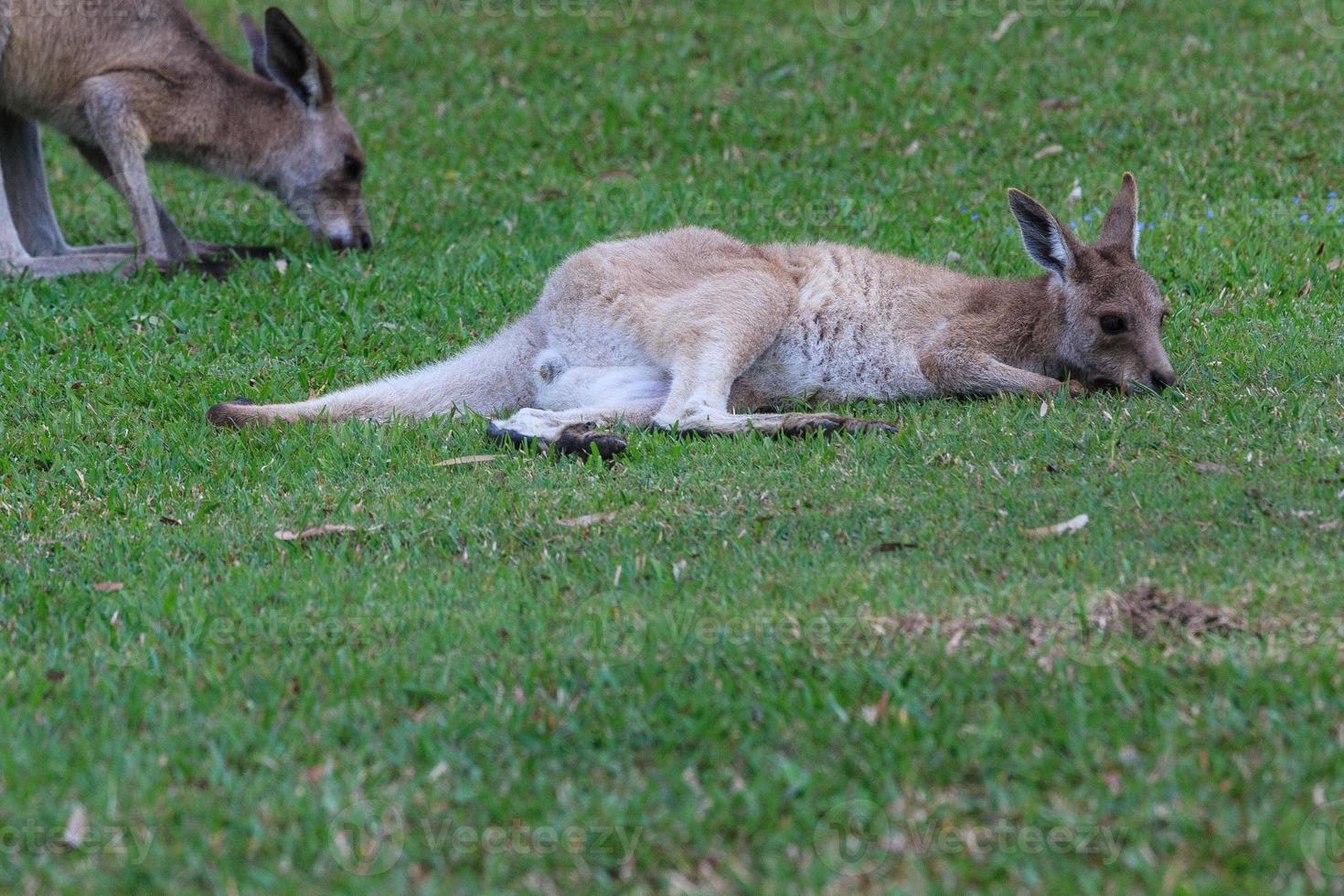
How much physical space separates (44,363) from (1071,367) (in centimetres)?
448

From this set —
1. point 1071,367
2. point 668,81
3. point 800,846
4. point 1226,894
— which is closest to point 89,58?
point 668,81

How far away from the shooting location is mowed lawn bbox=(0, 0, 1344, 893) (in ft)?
9.12

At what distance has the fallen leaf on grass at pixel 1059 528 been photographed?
4176mm

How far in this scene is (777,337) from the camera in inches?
235

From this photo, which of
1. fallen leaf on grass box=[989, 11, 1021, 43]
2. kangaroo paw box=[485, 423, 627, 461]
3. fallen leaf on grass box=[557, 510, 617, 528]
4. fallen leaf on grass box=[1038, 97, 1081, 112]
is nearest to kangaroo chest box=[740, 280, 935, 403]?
kangaroo paw box=[485, 423, 627, 461]

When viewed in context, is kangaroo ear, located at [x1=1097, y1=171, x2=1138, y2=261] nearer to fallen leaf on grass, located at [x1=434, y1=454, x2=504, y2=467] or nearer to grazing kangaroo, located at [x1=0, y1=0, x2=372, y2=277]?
fallen leaf on grass, located at [x1=434, y1=454, x2=504, y2=467]

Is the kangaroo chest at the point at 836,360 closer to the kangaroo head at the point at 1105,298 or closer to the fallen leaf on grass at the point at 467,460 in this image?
the kangaroo head at the point at 1105,298

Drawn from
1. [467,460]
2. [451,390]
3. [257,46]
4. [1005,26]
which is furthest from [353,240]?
[1005,26]

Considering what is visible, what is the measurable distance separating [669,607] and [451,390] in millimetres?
2487

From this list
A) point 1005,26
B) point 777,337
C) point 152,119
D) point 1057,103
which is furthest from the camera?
point 1005,26

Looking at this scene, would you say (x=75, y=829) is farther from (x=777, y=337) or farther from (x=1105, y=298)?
(x=1105, y=298)

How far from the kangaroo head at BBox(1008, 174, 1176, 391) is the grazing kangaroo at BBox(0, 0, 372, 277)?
4.26m

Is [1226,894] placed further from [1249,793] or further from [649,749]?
[649,749]

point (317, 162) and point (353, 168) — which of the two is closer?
point (317, 162)
